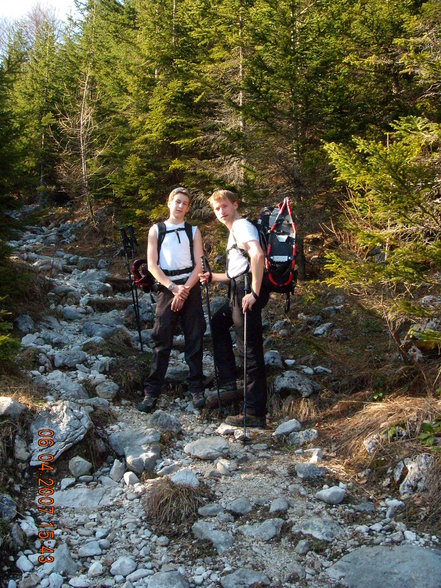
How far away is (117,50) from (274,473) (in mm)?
20169

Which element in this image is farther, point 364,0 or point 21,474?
point 364,0

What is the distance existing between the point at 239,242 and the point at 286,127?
5.90 metres

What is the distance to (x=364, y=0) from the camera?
492 inches

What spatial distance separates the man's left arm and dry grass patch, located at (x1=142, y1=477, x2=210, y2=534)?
6.96 ft

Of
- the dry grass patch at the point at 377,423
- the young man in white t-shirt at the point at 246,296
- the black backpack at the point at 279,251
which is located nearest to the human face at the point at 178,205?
the young man in white t-shirt at the point at 246,296

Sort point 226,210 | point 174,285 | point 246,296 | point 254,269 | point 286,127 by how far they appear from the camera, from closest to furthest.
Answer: point 254,269 → point 246,296 → point 226,210 → point 174,285 → point 286,127

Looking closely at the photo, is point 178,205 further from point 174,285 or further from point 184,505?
point 184,505

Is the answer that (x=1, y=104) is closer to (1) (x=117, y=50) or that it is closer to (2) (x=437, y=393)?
(2) (x=437, y=393)

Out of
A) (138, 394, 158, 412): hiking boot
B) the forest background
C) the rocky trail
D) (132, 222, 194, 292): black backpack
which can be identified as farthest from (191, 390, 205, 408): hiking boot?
the forest background

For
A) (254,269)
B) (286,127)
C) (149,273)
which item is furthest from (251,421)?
(286,127)

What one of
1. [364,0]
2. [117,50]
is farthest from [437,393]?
[117,50]

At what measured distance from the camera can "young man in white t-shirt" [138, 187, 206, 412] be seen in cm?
633

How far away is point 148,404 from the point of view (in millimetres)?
6379

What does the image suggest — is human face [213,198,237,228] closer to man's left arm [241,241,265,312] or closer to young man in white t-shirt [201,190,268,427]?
young man in white t-shirt [201,190,268,427]
